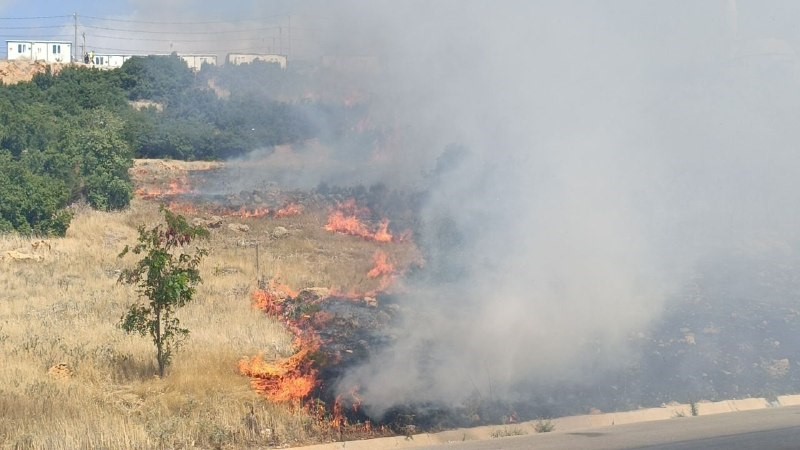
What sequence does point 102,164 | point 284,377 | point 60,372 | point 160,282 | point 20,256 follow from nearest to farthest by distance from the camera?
point 60,372 < point 284,377 < point 160,282 < point 20,256 < point 102,164

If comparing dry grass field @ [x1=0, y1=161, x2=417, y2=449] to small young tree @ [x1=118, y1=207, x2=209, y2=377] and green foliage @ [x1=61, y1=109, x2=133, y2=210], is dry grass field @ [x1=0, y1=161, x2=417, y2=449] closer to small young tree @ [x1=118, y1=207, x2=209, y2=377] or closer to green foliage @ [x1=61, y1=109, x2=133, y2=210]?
small young tree @ [x1=118, y1=207, x2=209, y2=377]

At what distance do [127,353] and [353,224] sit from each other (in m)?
13.9

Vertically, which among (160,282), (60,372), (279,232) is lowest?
(60,372)

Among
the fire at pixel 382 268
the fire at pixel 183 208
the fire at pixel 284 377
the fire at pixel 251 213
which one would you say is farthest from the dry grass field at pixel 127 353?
the fire at pixel 251 213

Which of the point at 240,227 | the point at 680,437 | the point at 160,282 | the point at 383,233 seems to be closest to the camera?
the point at 680,437

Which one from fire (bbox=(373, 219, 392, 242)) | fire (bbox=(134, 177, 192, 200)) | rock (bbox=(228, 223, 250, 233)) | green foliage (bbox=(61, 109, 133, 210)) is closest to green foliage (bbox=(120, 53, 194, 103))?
fire (bbox=(134, 177, 192, 200))

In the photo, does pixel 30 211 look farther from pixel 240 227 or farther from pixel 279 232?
pixel 279 232

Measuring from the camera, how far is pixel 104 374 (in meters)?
10.2

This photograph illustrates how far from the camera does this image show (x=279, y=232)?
966 inches

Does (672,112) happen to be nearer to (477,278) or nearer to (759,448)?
(477,278)

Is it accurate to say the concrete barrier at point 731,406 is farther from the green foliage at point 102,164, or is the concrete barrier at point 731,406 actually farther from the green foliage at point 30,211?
the green foliage at point 102,164

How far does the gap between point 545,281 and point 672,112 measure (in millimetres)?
9610

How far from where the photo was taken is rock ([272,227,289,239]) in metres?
24.3

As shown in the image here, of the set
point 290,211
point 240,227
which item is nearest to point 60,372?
point 240,227
